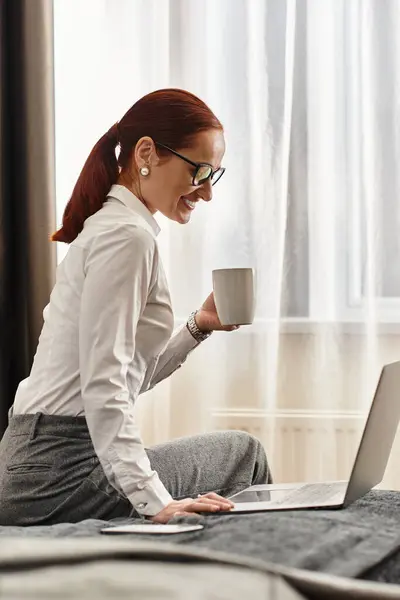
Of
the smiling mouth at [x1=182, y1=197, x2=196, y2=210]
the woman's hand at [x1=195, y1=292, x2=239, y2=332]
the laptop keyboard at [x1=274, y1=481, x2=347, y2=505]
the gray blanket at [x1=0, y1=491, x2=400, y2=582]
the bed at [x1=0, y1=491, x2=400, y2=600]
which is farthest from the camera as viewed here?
the woman's hand at [x1=195, y1=292, x2=239, y2=332]

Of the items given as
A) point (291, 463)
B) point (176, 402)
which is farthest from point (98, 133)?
point (291, 463)

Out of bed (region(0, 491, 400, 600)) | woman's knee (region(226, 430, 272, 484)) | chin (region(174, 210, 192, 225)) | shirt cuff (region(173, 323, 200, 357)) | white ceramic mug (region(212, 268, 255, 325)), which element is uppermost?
chin (region(174, 210, 192, 225))

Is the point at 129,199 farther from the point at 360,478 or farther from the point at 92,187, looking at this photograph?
the point at 360,478

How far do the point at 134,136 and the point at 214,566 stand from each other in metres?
1.07

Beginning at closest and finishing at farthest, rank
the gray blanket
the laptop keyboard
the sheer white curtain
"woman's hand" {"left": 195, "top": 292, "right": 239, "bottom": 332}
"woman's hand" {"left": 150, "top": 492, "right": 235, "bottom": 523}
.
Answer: the gray blanket < "woman's hand" {"left": 150, "top": 492, "right": 235, "bottom": 523} < the laptop keyboard < "woman's hand" {"left": 195, "top": 292, "right": 239, "bottom": 332} < the sheer white curtain

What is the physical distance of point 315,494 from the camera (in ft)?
4.67

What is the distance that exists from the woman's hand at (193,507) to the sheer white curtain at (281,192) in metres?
1.13

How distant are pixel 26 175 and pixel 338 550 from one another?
5.48ft

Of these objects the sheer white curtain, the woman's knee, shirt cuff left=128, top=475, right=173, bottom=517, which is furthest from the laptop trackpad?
the sheer white curtain

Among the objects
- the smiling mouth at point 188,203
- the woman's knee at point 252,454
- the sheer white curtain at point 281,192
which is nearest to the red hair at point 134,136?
the smiling mouth at point 188,203

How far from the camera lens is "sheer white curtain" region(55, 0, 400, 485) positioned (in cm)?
239

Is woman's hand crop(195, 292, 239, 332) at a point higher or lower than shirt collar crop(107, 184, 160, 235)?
lower

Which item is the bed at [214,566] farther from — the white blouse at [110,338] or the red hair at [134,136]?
the red hair at [134,136]

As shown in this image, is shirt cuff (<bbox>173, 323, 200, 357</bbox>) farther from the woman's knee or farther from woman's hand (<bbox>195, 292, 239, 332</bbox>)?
the woman's knee
